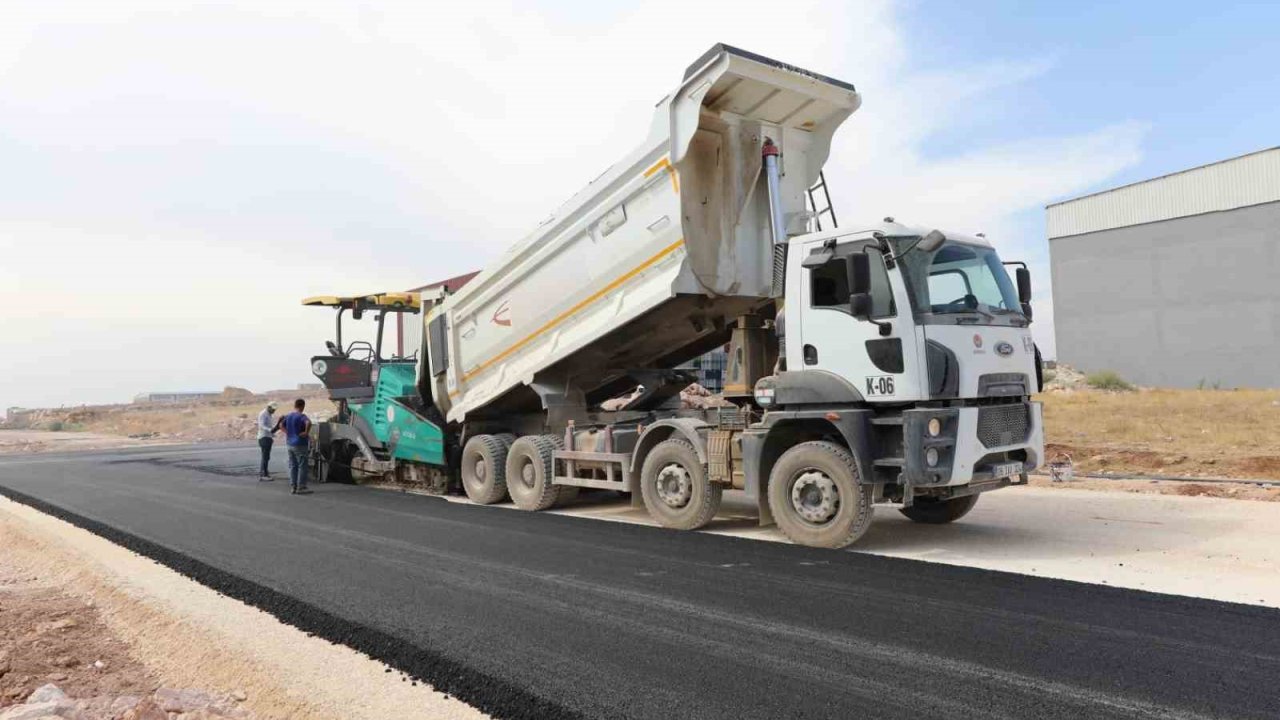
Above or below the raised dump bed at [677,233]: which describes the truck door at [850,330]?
below

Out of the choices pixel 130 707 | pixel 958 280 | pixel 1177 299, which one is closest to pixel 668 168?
pixel 958 280

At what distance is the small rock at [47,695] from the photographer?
11.9 feet

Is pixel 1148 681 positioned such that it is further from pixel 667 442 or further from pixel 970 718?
pixel 667 442

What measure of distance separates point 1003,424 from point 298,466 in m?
9.31

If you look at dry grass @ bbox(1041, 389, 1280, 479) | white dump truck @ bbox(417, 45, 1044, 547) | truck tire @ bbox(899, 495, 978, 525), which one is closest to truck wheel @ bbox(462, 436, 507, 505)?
white dump truck @ bbox(417, 45, 1044, 547)

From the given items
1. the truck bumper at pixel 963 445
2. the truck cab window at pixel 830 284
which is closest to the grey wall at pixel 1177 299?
the truck bumper at pixel 963 445

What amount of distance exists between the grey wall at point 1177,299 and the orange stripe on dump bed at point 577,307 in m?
31.5

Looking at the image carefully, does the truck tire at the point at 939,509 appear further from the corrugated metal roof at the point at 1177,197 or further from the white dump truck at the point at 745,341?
the corrugated metal roof at the point at 1177,197

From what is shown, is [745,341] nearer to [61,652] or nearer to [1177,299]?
[61,652]

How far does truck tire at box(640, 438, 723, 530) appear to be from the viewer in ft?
25.4

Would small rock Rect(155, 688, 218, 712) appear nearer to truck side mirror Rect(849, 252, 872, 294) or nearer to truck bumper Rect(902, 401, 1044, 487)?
truck bumper Rect(902, 401, 1044, 487)

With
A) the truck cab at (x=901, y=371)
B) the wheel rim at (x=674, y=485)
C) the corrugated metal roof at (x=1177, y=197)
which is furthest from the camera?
the corrugated metal roof at (x=1177, y=197)

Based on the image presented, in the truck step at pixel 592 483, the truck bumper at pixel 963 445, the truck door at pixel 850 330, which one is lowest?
the truck step at pixel 592 483

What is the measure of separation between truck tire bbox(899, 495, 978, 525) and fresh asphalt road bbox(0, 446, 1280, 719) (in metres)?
1.72
